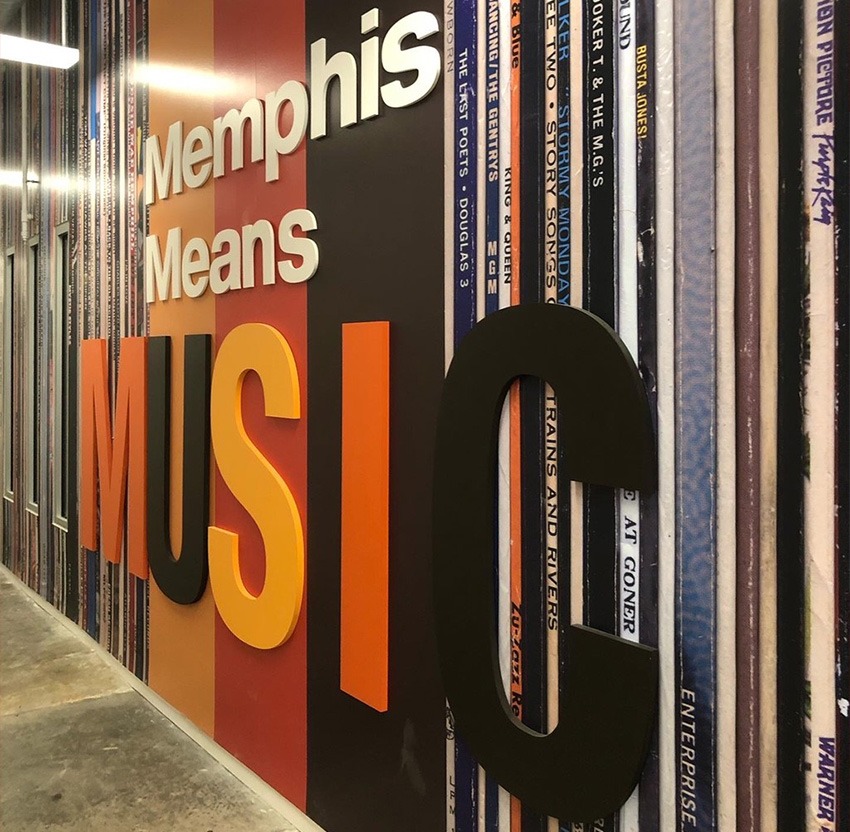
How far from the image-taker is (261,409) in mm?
2520

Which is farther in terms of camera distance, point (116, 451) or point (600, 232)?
point (116, 451)

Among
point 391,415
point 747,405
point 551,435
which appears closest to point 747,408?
point 747,405

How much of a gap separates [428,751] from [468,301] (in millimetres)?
1073

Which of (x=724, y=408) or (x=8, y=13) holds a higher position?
(x=8, y=13)

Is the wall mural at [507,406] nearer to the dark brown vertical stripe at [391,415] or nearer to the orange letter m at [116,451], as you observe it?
the dark brown vertical stripe at [391,415]

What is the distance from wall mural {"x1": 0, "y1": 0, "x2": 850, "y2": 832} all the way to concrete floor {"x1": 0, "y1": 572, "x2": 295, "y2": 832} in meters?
0.14

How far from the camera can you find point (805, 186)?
4.01 feet

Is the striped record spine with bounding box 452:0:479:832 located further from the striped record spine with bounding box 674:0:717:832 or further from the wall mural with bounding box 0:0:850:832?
the striped record spine with bounding box 674:0:717:832

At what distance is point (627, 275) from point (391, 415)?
0.75 metres

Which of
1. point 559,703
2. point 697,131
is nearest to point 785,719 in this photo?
point 559,703

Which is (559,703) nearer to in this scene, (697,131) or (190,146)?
(697,131)

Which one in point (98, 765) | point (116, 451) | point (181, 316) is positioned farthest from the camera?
point (116, 451)

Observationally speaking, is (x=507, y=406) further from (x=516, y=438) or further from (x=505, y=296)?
(x=505, y=296)

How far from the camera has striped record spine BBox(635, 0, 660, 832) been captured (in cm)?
142
